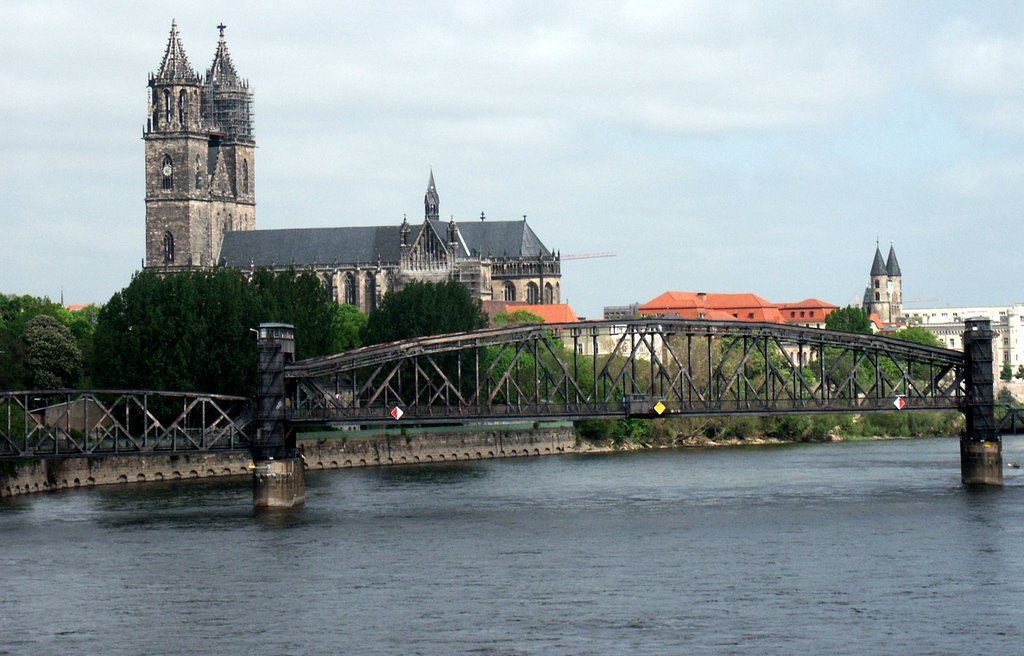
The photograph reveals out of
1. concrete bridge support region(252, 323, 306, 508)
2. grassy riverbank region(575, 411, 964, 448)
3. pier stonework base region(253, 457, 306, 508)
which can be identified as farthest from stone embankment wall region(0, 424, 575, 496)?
pier stonework base region(253, 457, 306, 508)

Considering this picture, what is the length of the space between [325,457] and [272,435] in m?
33.0

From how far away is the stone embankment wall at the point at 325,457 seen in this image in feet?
315

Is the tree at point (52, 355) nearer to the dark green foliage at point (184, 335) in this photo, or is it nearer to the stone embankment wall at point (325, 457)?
the dark green foliage at point (184, 335)

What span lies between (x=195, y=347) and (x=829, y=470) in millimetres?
34984

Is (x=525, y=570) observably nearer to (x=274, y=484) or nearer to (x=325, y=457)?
(x=274, y=484)

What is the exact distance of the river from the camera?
5381cm

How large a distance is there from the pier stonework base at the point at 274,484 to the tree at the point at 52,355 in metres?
46.2

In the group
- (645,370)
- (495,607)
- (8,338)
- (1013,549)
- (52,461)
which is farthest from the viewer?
(645,370)

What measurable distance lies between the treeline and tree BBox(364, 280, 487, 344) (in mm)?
72

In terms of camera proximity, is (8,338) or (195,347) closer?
(195,347)

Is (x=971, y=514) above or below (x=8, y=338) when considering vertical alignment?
below

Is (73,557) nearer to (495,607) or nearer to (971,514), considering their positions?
(495,607)

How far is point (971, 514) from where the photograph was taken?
78625 mm

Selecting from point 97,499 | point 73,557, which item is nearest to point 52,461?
point 97,499
